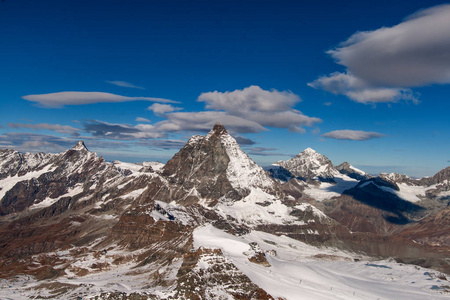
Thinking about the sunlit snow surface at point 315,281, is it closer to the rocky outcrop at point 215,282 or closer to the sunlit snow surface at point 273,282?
the sunlit snow surface at point 273,282

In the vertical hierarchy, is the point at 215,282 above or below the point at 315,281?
above

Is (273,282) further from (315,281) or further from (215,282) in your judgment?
(315,281)

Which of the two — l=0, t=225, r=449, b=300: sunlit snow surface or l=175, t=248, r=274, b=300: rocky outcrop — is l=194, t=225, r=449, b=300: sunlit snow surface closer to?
l=0, t=225, r=449, b=300: sunlit snow surface


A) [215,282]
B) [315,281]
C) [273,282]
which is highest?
[215,282]

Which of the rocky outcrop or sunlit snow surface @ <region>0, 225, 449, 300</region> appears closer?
the rocky outcrop

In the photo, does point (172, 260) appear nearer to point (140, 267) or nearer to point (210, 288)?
point (140, 267)

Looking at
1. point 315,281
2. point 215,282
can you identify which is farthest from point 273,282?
point 315,281

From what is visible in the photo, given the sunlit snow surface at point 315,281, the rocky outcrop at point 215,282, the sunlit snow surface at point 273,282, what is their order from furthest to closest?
the sunlit snow surface at point 273,282 < the sunlit snow surface at point 315,281 < the rocky outcrop at point 215,282

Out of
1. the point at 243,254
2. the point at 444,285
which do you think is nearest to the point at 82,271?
the point at 243,254

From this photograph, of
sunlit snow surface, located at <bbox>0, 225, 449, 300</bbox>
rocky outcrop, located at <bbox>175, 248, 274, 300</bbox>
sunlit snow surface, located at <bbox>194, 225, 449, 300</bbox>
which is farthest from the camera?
sunlit snow surface, located at <bbox>0, 225, 449, 300</bbox>

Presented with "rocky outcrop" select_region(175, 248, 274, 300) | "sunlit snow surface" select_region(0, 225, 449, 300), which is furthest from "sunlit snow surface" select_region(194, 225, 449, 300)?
"rocky outcrop" select_region(175, 248, 274, 300)

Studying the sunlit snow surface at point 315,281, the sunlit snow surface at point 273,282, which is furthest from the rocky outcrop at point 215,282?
the sunlit snow surface at point 315,281
